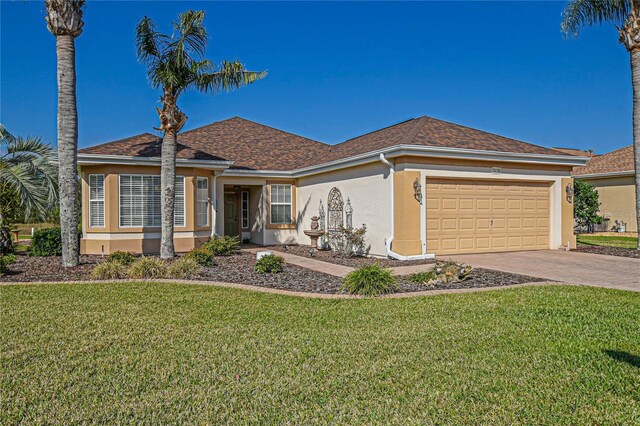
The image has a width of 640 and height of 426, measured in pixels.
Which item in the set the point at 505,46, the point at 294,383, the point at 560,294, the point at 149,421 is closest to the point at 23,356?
the point at 149,421

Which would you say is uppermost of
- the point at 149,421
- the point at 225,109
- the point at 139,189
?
the point at 225,109

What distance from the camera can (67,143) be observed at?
433 inches

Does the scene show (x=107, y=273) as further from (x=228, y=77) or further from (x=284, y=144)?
(x=284, y=144)

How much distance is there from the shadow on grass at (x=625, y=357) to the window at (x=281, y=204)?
48.9 feet

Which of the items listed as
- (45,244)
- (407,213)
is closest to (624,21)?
(407,213)

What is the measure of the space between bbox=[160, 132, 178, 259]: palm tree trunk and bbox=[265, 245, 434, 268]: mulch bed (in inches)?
169

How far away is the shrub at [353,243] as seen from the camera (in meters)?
14.3

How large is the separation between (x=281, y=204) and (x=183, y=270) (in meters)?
9.14

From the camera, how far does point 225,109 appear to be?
2592cm

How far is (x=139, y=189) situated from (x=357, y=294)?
32.8 ft

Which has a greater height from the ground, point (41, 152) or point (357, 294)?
point (41, 152)

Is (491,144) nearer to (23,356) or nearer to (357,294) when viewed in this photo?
(357,294)

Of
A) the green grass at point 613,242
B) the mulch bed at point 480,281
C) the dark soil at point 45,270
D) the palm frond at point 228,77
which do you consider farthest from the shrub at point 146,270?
the green grass at point 613,242

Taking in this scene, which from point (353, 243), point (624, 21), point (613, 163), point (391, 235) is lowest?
point (353, 243)
